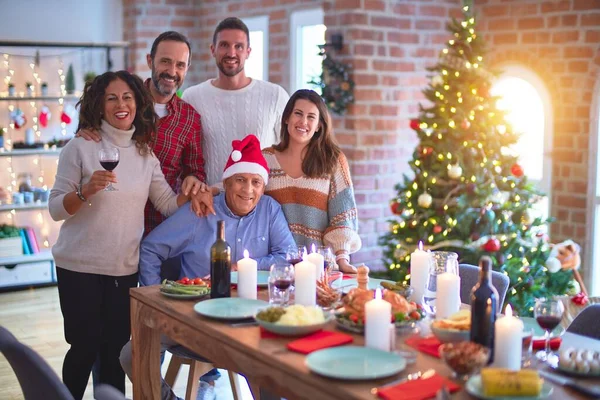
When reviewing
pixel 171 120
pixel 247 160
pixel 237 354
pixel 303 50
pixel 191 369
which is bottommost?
pixel 191 369

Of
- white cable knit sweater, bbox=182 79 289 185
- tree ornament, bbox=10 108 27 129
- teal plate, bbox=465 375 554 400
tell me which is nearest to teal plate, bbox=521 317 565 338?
teal plate, bbox=465 375 554 400

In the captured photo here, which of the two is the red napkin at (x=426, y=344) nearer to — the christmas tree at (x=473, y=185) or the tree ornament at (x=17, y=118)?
the christmas tree at (x=473, y=185)

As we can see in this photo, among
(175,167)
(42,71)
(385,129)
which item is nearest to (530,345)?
(175,167)

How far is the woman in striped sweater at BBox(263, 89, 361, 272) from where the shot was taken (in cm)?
340

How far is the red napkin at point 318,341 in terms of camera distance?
6.97 ft

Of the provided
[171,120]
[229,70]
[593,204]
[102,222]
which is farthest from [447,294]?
[593,204]

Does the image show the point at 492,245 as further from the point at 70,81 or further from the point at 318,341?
the point at 70,81

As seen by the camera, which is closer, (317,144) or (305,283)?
(305,283)

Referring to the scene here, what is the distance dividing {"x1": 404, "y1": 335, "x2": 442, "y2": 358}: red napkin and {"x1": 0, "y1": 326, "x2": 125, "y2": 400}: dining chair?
806mm

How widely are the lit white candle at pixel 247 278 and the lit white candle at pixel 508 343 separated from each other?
3.00ft

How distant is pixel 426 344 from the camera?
7.14 ft

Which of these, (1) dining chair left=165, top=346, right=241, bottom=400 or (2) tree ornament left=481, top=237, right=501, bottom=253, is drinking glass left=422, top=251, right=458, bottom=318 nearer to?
(1) dining chair left=165, top=346, right=241, bottom=400

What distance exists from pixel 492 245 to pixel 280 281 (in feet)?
6.91

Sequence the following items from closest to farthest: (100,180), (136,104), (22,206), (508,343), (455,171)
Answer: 1. (508,343)
2. (100,180)
3. (136,104)
4. (455,171)
5. (22,206)
